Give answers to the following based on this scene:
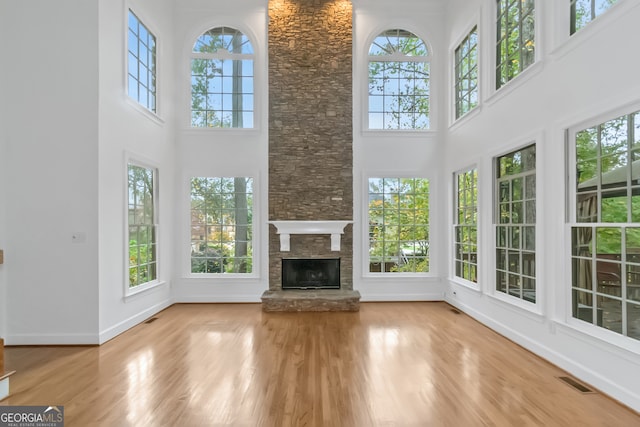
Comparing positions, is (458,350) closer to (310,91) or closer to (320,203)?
(320,203)

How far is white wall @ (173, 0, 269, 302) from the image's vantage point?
632 cm

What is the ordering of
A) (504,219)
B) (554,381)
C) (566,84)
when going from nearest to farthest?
1. (554,381)
2. (566,84)
3. (504,219)

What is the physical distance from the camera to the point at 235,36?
6523 mm

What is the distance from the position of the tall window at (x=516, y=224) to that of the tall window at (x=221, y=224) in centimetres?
398

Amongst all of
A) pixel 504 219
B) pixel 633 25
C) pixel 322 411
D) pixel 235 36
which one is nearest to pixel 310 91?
pixel 235 36

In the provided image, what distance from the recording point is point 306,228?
20.3 ft

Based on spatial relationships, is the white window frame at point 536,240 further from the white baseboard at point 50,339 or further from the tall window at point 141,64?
the tall window at point 141,64

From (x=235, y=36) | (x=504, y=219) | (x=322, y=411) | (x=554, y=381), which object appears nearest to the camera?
(x=322, y=411)

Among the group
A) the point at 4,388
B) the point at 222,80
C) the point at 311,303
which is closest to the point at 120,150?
the point at 222,80

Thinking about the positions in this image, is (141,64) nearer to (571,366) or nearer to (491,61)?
(491,61)

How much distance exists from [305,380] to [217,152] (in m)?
4.49

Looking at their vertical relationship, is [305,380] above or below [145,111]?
below

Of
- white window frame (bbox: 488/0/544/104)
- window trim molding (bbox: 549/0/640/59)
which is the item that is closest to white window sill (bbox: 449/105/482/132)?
white window frame (bbox: 488/0/544/104)

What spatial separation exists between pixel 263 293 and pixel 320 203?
181 centimetres
